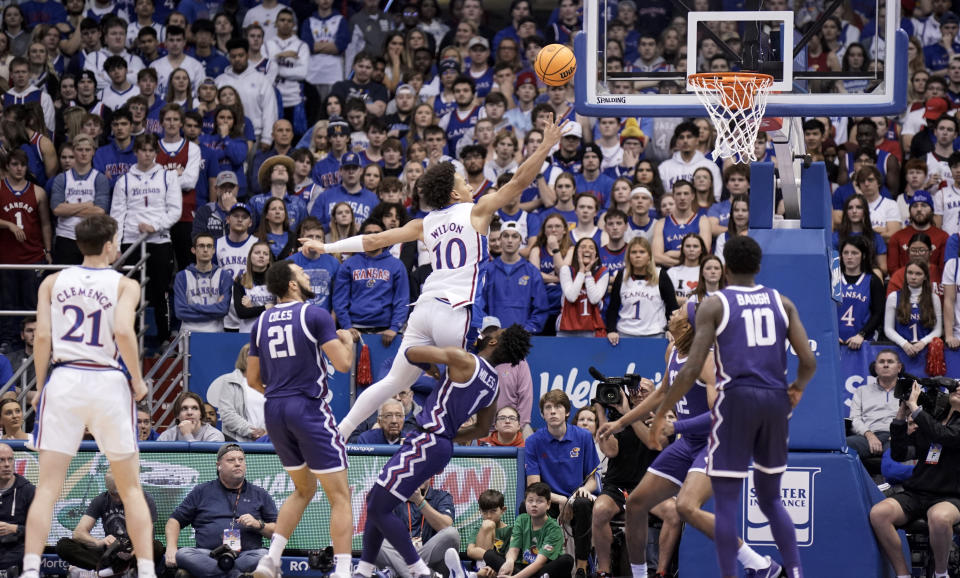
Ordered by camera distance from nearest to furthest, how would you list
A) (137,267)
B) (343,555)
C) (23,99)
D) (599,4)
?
(343,555), (599,4), (137,267), (23,99)

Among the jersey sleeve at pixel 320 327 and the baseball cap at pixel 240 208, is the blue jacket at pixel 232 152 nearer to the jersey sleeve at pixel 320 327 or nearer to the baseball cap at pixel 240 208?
the baseball cap at pixel 240 208

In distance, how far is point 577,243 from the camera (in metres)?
14.6

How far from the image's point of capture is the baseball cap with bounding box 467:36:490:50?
1859 centimetres

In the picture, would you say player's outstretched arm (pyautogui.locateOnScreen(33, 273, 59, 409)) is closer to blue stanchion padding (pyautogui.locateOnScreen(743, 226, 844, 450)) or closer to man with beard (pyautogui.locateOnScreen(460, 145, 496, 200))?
blue stanchion padding (pyautogui.locateOnScreen(743, 226, 844, 450))

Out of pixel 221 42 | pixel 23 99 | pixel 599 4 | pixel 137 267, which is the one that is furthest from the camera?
pixel 221 42

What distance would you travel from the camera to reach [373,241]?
10.0 metres

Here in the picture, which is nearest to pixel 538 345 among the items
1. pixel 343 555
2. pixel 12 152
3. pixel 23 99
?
pixel 343 555

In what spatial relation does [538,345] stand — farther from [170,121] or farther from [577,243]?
[170,121]

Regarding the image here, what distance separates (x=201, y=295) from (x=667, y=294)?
5336mm

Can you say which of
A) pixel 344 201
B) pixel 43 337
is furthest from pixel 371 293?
pixel 43 337

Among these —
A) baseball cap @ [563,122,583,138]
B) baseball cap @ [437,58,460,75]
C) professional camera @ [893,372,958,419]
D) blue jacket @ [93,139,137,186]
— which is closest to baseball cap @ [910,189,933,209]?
baseball cap @ [563,122,583,138]

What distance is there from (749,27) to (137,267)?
25.1 feet

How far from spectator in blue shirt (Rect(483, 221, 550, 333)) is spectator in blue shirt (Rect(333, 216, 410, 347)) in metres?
0.99

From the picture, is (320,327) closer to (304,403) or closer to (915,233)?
(304,403)
